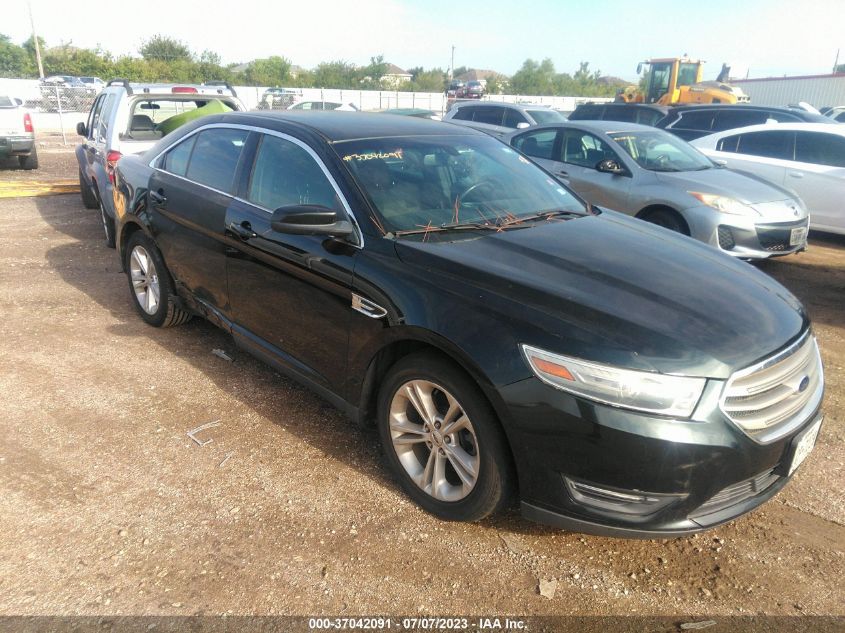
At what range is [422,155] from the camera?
12.0 ft

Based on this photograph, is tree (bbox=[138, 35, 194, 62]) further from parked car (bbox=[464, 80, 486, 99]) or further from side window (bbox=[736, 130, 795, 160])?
side window (bbox=[736, 130, 795, 160])

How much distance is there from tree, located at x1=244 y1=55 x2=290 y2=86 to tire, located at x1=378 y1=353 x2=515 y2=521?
194 ft

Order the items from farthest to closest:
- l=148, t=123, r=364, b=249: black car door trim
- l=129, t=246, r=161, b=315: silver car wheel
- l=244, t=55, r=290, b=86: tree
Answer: l=244, t=55, r=290, b=86: tree
l=129, t=246, r=161, b=315: silver car wheel
l=148, t=123, r=364, b=249: black car door trim

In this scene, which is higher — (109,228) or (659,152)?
(659,152)

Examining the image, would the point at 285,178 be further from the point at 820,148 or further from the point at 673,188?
the point at 820,148

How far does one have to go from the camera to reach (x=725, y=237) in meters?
6.44

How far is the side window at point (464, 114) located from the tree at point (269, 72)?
155ft

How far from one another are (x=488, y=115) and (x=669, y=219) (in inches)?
320

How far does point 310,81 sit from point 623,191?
186ft

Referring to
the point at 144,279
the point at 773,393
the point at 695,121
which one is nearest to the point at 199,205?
the point at 144,279

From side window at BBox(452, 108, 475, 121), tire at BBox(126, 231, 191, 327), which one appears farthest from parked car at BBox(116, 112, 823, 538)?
side window at BBox(452, 108, 475, 121)

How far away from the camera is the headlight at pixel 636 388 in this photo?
7.49ft

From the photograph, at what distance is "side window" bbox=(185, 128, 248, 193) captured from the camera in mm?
4035

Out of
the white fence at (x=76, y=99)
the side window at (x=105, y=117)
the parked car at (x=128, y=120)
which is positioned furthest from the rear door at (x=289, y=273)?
the white fence at (x=76, y=99)
